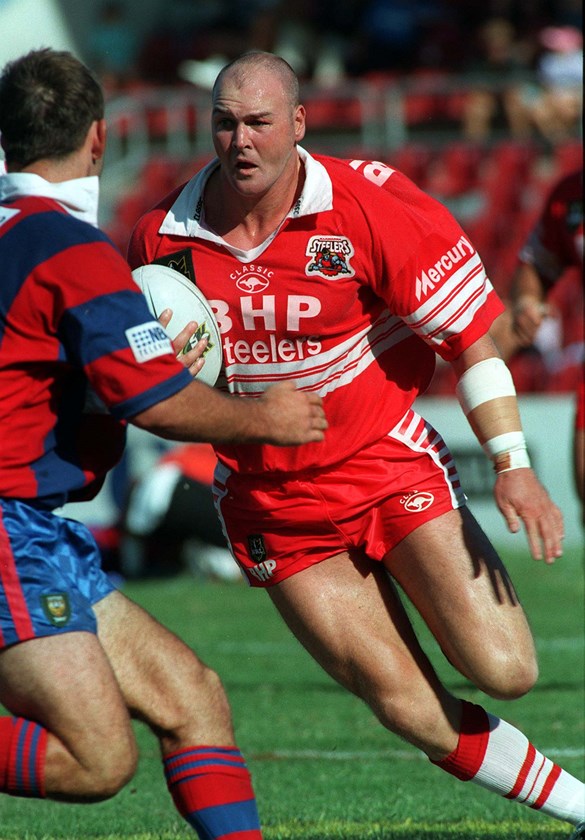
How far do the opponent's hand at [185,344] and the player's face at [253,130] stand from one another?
55cm

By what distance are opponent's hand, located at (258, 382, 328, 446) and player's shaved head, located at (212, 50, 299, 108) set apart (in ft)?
3.77

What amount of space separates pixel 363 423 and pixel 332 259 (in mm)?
557

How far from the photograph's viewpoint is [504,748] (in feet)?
14.9

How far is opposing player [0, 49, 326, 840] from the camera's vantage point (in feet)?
11.9

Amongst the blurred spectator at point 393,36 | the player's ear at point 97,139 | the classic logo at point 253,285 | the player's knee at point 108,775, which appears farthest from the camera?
the blurred spectator at point 393,36

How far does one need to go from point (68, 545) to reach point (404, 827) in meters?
1.86

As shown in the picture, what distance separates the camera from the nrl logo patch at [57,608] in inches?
146

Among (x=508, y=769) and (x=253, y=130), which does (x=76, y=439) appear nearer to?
(x=253, y=130)

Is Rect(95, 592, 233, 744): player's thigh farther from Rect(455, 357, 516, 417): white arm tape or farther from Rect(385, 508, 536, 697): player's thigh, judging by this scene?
Rect(455, 357, 516, 417): white arm tape

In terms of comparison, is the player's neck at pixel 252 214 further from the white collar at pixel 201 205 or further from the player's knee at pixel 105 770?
the player's knee at pixel 105 770

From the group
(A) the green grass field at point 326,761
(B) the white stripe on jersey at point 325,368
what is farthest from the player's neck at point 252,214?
(A) the green grass field at point 326,761

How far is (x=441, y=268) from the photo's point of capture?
4.52 metres

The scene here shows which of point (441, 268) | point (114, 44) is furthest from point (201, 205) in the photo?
point (114, 44)

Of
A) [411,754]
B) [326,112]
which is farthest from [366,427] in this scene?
[326,112]
